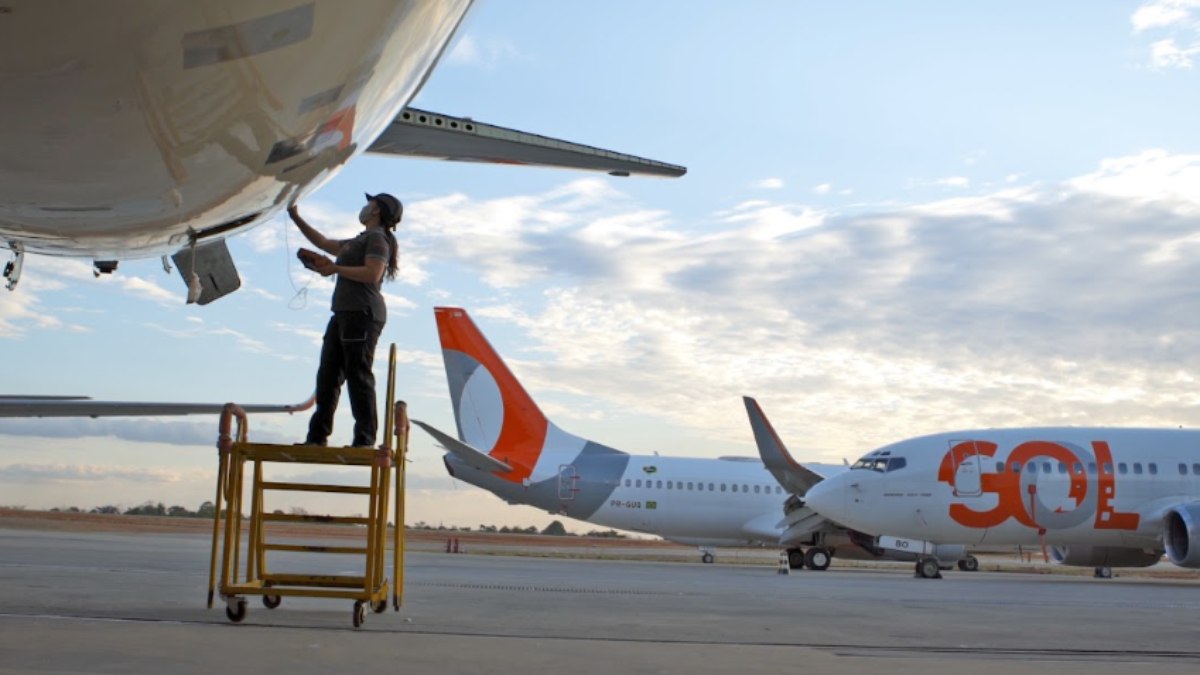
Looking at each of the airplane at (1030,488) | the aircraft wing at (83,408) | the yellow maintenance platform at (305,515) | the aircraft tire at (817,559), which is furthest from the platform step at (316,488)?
the aircraft tire at (817,559)

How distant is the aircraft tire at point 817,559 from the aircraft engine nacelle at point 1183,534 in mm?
7167

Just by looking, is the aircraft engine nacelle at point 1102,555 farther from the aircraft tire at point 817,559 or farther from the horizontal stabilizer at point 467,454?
the horizontal stabilizer at point 467,454

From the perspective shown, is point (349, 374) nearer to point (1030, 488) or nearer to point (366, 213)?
point (366, 213)

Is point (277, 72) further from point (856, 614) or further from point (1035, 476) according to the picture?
point (1035, 476)

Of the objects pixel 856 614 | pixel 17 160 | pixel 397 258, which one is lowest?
pixel 856 614

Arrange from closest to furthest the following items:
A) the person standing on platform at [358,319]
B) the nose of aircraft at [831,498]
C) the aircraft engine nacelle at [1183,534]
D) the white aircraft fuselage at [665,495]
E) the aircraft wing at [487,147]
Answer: the aircraft wing at [487,147] → the person standing on platform at [358,319] → the aircraft engine nacelle at [1183,534] → the nose of aircraft at [831,498] → the white aircraft fuselage at [665,495]

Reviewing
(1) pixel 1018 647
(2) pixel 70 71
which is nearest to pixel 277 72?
(2) pixel 70 71

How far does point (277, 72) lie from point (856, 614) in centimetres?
693

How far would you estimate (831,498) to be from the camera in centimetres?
2044

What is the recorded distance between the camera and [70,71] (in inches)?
80.1

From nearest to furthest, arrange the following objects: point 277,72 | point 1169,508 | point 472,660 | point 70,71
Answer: point 70,71 < point 277,72 < point 472,660 < point 1169,508

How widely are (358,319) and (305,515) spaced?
3.98ft

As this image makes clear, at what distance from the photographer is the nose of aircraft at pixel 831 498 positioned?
20.3 metres

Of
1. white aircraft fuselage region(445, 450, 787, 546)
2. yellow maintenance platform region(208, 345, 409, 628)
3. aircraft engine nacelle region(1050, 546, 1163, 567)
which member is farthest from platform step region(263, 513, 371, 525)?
white aircraft fuselage region(445, 450, 787, 546)
